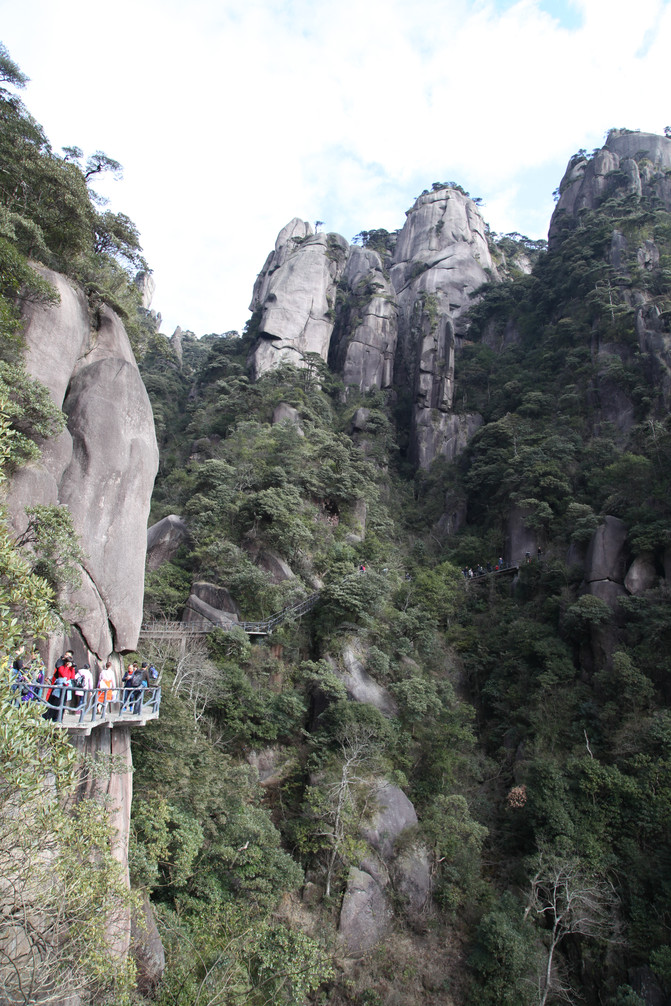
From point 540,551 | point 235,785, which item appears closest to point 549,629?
point 540,551

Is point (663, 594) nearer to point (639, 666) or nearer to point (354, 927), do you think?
point (639, 666)

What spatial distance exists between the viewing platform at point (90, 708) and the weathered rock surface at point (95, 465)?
132 centimetres

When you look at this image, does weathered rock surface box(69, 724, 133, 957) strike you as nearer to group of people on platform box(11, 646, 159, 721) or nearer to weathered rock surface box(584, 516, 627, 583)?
group of people on platform box(11, 646, 159, 721)

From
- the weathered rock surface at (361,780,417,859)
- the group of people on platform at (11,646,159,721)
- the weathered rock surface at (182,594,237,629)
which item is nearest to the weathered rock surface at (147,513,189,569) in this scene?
the weathered rock surface at (182,594,237,629)

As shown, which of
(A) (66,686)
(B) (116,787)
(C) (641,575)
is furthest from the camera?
(C) (641,575)

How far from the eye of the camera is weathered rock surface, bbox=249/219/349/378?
43.7m

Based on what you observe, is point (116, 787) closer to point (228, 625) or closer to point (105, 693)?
point (105, 693)

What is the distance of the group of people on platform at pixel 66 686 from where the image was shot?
7.15 metres

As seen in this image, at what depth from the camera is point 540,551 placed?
28.0 metres

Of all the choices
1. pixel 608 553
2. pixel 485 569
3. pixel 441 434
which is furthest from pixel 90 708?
pixel 441 434

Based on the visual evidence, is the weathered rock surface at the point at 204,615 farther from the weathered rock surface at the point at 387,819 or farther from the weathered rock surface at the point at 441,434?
the weathered rock surface at the point at 441,434

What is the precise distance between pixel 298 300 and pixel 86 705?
144 feet

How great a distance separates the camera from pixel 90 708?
8.29 m

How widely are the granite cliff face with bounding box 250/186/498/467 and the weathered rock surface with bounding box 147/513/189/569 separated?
A: 19703 millimetres
